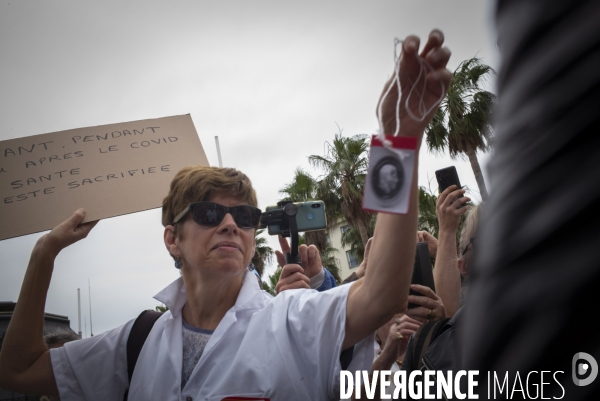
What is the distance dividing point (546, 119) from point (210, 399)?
177 centimetres

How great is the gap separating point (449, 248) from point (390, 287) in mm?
1308

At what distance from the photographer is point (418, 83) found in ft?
3.82

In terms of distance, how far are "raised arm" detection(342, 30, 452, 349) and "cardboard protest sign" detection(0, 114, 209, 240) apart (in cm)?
156

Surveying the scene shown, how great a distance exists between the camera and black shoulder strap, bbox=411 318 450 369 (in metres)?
1.91

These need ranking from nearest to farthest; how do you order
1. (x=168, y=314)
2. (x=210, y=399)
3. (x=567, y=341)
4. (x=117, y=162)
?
1. (x=567, y=341)
2. (x=210, y=399)
3. (x=168, y=314)
4. (x=117, y=162)

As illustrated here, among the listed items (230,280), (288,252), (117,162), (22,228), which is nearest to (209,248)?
(230,280)

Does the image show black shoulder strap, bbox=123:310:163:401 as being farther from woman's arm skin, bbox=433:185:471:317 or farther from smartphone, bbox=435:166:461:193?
smartphone, bbox=435:166:461:193

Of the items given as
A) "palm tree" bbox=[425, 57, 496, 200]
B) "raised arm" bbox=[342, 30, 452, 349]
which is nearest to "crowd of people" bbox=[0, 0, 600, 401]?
"raised arm" bbox=[342, 30, 452, 349]

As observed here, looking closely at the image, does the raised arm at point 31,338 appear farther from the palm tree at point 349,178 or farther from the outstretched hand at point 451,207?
the palm tree at point 349,178

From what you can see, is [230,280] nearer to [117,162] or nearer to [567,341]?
[117,162]

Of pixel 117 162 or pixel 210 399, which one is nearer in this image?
pixel 210 399

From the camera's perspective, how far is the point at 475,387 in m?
0.42

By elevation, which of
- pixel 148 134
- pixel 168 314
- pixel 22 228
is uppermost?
pixel 148 134

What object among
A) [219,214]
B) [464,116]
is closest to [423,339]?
[219,214]
